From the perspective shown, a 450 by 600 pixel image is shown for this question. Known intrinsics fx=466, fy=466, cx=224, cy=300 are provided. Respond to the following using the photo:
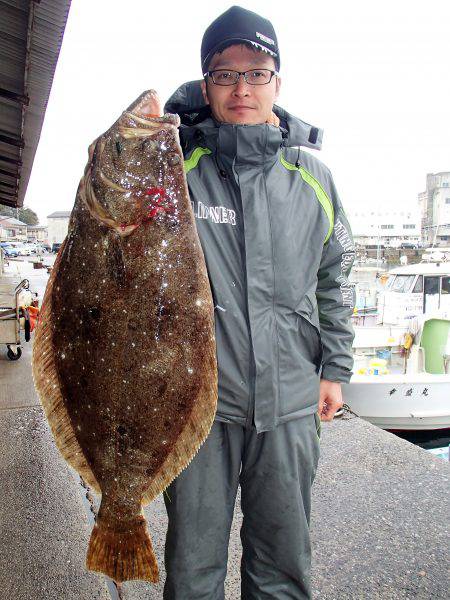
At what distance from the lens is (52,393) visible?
1.65 m

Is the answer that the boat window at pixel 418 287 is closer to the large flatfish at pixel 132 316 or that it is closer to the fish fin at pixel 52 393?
the large flatfish at pixel 132 316

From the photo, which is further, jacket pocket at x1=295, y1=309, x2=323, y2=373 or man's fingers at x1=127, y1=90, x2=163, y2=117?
jacket pocket at x1=295, y1=309, x2=323, y2=373

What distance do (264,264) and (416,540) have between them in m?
2.17

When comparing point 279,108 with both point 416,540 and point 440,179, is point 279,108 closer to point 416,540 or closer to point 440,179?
point 416,540

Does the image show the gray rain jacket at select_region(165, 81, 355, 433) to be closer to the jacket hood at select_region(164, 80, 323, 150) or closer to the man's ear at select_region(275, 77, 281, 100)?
the jacket hood at select_region(164, 80, 323, 150)

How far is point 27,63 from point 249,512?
13.0 feet

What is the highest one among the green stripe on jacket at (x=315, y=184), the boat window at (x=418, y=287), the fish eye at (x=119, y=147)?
the fish eye at (x=119, y=147)

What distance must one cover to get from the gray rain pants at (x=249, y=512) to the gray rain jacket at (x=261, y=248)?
0.39 feet

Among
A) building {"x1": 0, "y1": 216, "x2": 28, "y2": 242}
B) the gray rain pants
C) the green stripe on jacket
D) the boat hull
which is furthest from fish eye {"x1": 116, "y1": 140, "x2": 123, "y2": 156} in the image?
building {"x1": 0, "y1": 216, "x2": 28, "y2": 242}

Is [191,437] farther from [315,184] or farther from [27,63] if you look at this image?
[27,63]

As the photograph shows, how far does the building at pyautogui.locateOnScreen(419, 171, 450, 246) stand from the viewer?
239ft

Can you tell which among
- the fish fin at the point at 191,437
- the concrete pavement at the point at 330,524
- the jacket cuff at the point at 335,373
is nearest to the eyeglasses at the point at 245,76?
the fish fin at the point at 191,437

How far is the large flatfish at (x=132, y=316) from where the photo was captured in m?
1.55

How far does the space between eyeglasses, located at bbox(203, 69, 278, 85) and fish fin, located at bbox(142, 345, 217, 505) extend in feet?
3.39
